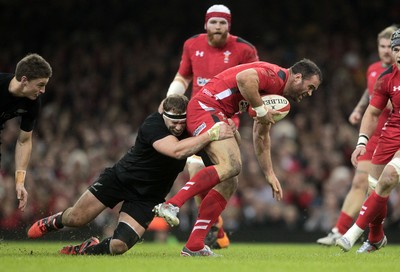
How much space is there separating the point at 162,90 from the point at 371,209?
413 inches

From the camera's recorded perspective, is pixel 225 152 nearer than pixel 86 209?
Yes

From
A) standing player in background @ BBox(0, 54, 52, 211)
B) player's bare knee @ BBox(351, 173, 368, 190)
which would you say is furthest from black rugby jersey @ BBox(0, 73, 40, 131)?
player's bare knee @ BBox(351, 173, 368, 190)

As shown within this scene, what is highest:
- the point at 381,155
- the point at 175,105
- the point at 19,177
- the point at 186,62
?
the point at 186,62

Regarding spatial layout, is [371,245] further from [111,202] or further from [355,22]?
[355,22]

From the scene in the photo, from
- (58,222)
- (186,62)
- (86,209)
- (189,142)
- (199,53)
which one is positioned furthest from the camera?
(186,62)

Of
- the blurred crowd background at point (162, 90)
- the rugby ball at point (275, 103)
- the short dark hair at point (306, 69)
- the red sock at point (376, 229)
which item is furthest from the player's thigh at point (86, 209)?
the blurred crowd background at point (162, 90)

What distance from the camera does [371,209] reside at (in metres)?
9.34

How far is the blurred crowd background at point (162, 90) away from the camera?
15.9 m

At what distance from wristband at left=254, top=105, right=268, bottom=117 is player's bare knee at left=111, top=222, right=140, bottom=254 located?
184 cm

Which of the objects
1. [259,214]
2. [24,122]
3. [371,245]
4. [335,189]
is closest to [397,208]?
[335,189]

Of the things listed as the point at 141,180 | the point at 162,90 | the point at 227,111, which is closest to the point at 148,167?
the point at 141,180

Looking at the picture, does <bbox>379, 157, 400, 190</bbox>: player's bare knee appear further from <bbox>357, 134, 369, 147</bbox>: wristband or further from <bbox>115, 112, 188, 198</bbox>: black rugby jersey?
<bbox>115, 112, 188, 198</bbox>: black rugby jersey

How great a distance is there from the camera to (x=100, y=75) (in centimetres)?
1964

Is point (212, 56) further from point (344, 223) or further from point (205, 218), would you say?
point (205, 218)
